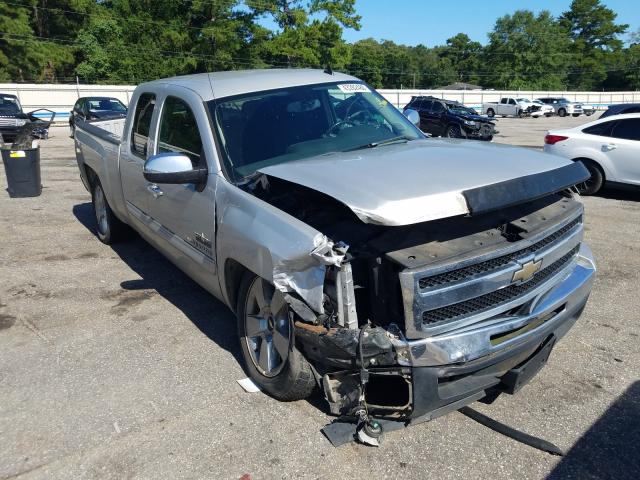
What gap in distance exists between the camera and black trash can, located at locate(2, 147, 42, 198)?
9.67 metres

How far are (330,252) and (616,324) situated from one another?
301 centimetres

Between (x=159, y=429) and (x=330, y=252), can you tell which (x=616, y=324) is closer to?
(x=330, y=252)

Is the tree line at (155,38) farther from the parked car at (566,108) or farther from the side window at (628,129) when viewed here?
the side window at (628,129)

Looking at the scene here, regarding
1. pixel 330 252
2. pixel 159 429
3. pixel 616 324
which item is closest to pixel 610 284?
pixel 616 324

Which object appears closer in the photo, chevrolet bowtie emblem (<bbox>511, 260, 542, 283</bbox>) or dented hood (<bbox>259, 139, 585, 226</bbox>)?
dented hood (<bbox>259, 139, 585, 226</bbox>)

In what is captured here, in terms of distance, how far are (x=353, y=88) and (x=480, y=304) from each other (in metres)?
2.62

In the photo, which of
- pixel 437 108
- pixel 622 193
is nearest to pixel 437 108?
pixel 437 108

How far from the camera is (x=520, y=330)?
2.98m

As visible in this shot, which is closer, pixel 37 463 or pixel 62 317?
pixel 37 463

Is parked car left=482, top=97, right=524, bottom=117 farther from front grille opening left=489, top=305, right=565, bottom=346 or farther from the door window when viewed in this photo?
front grille opening left=489, top=305, right=565, bottom=346

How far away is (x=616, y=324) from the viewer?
4.49 meters

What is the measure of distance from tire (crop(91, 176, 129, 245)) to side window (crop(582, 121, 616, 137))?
26.9 ft

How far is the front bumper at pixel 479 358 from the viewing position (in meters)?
2.66

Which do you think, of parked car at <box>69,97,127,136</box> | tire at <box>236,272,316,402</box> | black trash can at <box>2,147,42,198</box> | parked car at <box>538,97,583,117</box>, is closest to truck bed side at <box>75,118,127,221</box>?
tire at <box>236,272,316,402</box>
